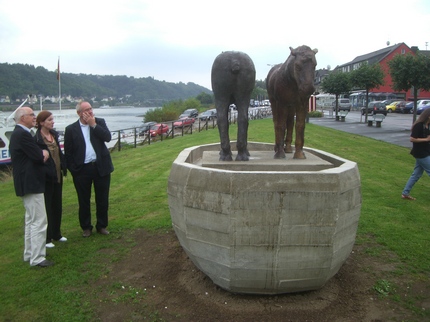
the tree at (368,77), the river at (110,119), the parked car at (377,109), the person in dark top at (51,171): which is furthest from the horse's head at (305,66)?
the parked car at (377,109)

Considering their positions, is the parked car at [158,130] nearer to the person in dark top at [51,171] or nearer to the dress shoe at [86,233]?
the dress shoe at [86,233]

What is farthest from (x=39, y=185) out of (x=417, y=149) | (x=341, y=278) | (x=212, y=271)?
(x=417, y=149)

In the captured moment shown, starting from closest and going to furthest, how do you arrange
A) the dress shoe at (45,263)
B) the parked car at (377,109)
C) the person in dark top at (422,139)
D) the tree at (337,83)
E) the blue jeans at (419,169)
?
the dress shoe at (45,263)
the person in dark top at (422,139)
the blue jeans at (419,169)
the tree at (337,83)
the parked car at (377,109)

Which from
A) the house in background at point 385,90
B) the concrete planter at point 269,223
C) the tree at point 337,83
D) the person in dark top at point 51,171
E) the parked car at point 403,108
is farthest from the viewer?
the house in background at point 385,90

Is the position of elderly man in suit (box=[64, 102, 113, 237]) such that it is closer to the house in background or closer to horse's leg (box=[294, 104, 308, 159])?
horse's leg (box=[294, 104, 308, 159])


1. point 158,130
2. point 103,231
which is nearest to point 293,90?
point 103,231

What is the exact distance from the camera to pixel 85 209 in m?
5.71

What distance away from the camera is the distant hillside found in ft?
151

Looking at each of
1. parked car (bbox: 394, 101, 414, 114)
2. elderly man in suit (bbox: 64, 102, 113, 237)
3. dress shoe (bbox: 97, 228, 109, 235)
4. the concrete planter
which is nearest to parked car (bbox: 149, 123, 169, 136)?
dress shoe (bbox: 97, 228, 109, 235)

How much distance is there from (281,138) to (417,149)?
12.5 feet

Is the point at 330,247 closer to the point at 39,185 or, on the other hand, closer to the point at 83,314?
the point at 83,314

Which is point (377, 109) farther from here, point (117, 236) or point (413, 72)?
point (117, 236)

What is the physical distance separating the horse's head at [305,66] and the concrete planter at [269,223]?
101cm

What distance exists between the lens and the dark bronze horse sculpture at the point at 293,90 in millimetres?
4160
